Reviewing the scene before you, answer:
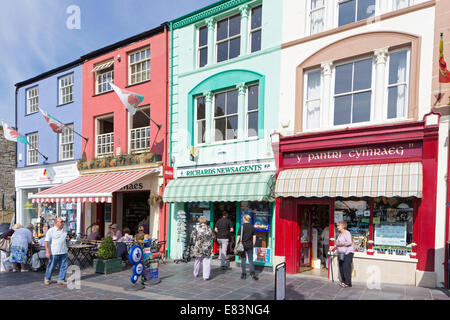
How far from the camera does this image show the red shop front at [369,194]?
284 inches

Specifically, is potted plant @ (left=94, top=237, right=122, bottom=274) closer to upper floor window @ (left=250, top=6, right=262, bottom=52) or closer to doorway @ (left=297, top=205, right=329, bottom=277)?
doorway @ (left=297, top=205, right=329, bottom=277)

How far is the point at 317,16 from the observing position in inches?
364

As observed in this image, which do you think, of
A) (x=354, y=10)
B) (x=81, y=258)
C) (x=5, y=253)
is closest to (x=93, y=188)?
(x=81, y=258)

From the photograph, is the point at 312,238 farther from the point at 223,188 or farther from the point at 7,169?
the point at 7,169

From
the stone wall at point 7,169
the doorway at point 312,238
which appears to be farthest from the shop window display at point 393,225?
the stone wall at point 7,169

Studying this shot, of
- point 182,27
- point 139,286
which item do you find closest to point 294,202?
point 139,286

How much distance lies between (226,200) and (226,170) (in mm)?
1267

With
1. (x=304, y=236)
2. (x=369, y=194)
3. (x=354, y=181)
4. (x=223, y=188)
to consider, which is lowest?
(x=304, y=236)

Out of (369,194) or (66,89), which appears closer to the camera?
(369,194)

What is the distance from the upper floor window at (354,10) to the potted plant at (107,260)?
986 centimetres

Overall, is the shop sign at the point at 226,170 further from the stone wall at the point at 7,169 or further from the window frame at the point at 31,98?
the stone wall at the point at 7,169

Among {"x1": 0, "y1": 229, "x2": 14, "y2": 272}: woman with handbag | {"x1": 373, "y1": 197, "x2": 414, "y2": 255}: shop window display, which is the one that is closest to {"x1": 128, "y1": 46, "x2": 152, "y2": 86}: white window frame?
{"x1": 0, "y1": 229, "x2": 14, "y2": 272}: woman with handbag

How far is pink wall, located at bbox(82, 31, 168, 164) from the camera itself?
12320 millimetres

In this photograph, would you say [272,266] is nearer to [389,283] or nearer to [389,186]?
[389,283]
